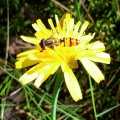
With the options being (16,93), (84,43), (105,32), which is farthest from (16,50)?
(84,43)

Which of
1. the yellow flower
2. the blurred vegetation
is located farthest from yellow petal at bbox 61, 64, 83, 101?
the blurred vegetation

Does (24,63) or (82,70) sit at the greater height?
(24,63)

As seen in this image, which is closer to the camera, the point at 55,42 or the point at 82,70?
the point at 55,42

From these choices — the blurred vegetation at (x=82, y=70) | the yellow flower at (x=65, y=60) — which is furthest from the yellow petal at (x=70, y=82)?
the blurred vegetation at (x=82, y=70)

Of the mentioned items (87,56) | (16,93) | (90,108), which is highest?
(87,56)

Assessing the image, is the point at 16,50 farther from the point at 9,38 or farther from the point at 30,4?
the point at 30,4

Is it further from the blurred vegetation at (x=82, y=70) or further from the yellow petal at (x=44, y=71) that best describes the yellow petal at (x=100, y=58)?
the blurred vegetation at (x=82, y=70)

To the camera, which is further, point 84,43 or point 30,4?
point 30,4

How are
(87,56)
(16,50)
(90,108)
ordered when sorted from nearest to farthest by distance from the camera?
(87,56)
(90,108)
(16,50)

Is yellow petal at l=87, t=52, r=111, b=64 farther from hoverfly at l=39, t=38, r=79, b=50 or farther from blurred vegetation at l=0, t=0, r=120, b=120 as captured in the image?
blurred vegetation at l=0, t=0, r=120, b=120

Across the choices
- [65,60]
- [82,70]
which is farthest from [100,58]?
[82,70]

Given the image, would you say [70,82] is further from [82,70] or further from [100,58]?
[82,70]
